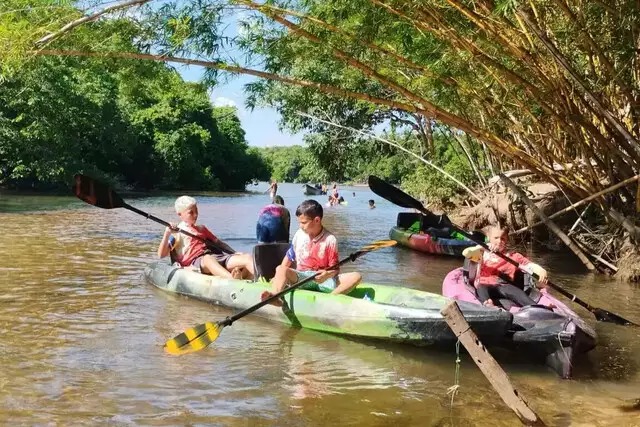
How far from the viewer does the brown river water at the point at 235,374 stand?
409cm

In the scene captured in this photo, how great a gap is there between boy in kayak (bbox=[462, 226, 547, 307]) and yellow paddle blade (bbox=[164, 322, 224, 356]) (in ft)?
7.60

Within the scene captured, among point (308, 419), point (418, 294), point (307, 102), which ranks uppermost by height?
point (307, 102)

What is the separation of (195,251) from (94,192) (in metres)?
1.38

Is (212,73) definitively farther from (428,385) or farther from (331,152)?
(331,152)

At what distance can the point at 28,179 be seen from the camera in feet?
99.3

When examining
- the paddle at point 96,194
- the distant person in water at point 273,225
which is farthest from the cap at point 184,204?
the distant person in water at point 273,225

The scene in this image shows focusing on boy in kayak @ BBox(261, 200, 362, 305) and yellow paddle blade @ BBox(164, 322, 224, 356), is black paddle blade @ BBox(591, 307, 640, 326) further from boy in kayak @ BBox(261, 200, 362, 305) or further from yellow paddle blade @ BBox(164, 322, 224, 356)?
yellow paddle blade @ BBox(164, 322, 224, 356)

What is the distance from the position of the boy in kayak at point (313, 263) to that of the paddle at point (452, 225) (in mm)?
940

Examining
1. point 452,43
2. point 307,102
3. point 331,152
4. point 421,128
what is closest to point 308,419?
point 452,43

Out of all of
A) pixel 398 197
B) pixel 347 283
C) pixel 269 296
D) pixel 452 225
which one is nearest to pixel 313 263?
pixel 347 283

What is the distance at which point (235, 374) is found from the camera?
4859 millimetres

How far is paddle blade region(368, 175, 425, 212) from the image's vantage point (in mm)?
6590

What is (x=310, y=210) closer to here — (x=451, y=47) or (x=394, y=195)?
(x=394, y=195)

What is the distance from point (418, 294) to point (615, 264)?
584cm
